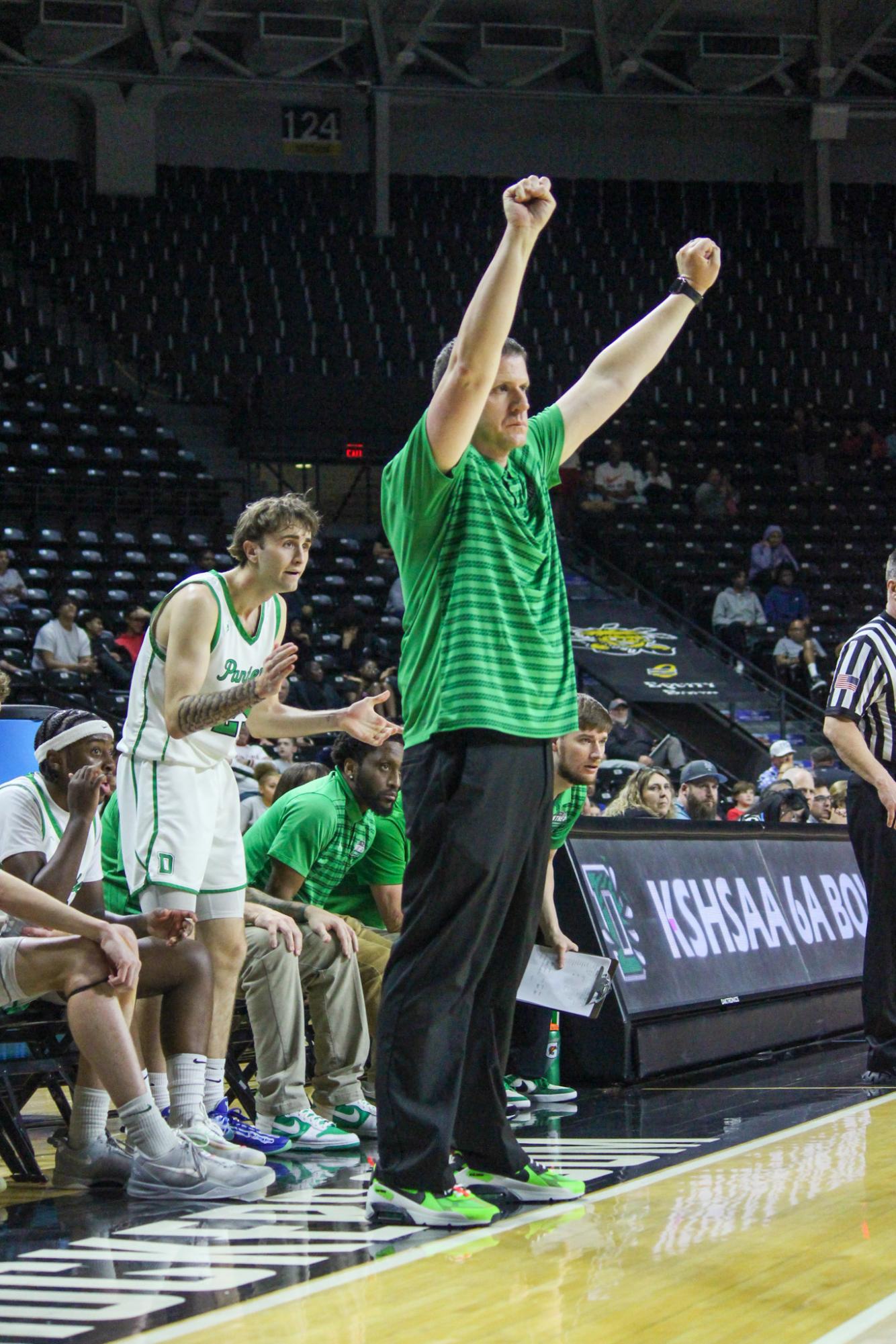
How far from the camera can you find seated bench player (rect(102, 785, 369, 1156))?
427 centimetres

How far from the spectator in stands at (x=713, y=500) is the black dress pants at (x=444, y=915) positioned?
16447mm

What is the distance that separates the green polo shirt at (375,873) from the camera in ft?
17.2

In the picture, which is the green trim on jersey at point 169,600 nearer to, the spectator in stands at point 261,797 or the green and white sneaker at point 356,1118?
the green and white sneaker at point 356,1118

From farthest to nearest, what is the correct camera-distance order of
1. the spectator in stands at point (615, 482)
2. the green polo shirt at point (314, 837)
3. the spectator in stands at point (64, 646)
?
the spectator in stands at point (615, 482) < the spectator in stands at point (64, 646) < the green polo shirt at point (314, 837)

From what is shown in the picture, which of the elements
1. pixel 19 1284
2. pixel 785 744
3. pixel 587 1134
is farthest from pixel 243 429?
pixel 19 1284

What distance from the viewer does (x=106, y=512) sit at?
629 inches

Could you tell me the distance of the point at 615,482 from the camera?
63.7 feet

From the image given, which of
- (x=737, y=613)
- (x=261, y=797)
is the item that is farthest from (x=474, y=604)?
(x=737, y=613)

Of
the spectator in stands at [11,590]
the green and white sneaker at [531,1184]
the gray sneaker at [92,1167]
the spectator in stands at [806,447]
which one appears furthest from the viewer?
the spectator in stands at [806,447]

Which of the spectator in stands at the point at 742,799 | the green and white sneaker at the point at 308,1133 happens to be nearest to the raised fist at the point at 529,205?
the green and white sneaker at the point at 308,1133

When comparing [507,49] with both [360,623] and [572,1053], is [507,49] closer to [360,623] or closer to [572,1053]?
[360,623]

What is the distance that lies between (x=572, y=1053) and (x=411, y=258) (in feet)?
56.6

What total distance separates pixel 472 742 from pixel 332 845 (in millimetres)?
2014

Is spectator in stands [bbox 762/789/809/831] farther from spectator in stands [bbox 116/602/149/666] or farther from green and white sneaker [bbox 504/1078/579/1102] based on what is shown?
spectator in stands [bbox 116/602/149/666]
